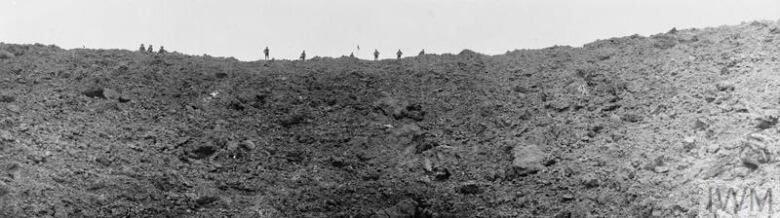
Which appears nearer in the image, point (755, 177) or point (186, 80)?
point (755, 177)

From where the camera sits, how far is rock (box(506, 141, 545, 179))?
13.7 metres

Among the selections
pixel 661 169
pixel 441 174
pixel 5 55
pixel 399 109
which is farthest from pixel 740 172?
pixel 5 55

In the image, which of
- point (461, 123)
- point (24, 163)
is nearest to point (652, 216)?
point (461, 123)

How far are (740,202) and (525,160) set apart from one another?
13.9ft

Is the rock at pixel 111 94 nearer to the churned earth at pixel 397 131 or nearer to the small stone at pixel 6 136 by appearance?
the churned earth at pixel 397 131

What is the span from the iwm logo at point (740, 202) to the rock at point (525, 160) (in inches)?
137

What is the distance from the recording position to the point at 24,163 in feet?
40.2

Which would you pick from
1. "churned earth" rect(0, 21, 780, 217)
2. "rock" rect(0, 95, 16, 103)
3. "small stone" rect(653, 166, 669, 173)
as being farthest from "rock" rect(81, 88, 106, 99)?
"small stone" rect(653, 166, 669, 173)

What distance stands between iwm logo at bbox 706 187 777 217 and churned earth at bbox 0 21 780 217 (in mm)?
154

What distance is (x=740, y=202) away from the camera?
10.8 metres

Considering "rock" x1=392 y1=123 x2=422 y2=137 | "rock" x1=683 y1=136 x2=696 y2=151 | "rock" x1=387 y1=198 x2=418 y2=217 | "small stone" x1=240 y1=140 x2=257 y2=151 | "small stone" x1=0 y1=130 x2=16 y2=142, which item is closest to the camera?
"rock" x1=683 y1=136 x2=696 y2=151

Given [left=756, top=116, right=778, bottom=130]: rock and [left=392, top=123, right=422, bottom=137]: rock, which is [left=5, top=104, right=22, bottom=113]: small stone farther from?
[left=756, top=116, right=778, bottom=130]: rock

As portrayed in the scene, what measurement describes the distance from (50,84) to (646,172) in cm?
1290

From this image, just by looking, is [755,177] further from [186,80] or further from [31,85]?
[31,85]
